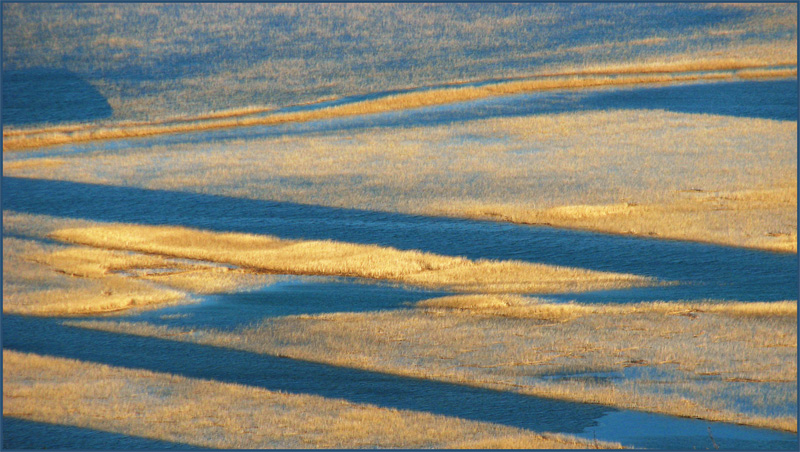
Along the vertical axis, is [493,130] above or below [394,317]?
above

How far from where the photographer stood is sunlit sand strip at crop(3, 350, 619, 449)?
31.4 ft

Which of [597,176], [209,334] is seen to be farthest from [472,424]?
[597,176]

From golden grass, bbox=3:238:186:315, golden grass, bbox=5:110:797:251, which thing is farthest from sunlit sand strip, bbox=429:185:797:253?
golden grass, bbox=3:238:186:315

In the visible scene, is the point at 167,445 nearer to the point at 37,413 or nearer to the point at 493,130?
the point at 37,413

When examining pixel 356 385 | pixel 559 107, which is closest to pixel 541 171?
pixel 559 107

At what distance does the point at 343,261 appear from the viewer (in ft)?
42.0

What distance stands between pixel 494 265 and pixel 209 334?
4.81 meters

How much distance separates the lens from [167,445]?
31.2ft

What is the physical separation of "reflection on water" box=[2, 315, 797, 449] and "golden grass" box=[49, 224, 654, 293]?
80.0 inches

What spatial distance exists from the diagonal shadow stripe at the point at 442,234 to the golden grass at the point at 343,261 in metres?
0.24

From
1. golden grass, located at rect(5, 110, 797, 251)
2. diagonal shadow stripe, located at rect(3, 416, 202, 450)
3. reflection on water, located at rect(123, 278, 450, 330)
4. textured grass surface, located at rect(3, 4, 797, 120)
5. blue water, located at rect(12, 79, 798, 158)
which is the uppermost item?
textured grass surface, located at rect(3, 4, 797, 120)

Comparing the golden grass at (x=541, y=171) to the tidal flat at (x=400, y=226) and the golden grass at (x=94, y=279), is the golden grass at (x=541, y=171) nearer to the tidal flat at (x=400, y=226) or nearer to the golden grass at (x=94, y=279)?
the tidal flat at (x=400, y=226)

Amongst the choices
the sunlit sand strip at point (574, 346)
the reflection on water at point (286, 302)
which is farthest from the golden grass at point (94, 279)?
the sunlit sand strip at point (574, 346)

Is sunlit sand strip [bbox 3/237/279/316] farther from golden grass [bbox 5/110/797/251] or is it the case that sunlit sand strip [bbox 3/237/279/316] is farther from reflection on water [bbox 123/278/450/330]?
golden grass [bbox 5/110/797/251]
